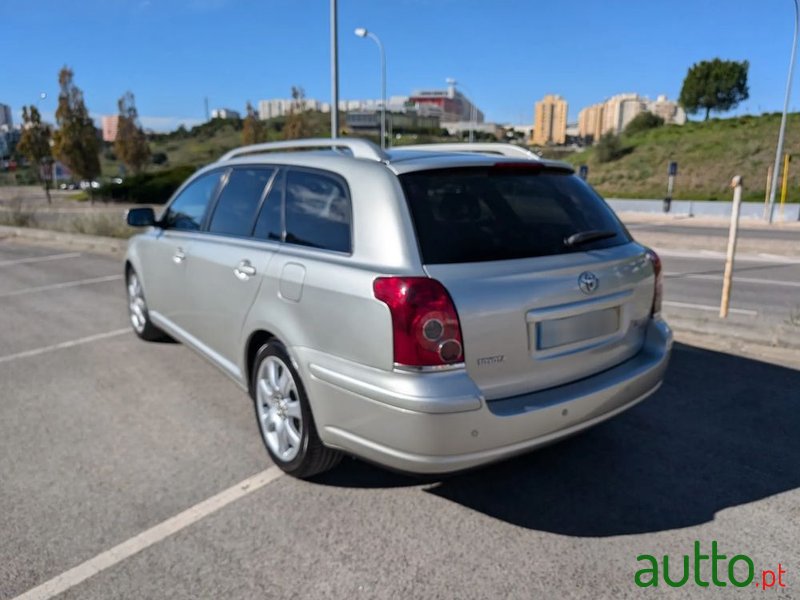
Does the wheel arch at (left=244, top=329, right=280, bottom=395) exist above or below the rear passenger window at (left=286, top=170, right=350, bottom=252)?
below

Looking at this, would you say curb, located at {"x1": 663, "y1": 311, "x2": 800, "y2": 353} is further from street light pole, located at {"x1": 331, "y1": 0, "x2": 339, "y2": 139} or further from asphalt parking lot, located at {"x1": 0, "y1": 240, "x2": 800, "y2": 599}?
street light pole, located at {"x1": 331, "y1": 0, "x2": 339, "y2": 139}

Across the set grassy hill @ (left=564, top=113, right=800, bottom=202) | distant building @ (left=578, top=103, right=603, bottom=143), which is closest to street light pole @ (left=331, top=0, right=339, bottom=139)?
grassy hill @ (left=564, top=113, right=800, bottom=202)

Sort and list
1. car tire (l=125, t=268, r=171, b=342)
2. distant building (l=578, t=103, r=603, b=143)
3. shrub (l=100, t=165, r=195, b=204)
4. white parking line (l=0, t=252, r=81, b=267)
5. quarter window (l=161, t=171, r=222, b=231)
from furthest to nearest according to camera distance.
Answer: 1. distant building (l=578, t=103, r=603, b=143)
2. shrub (l=100, t=165, r=195, b=204)
3. white parking line (l=0, t=252, r=81, b=267)
4. car tire (l=125, t=268, r=171, b=342)
5. quarter window (l=161, t=171, r=222, b=231)

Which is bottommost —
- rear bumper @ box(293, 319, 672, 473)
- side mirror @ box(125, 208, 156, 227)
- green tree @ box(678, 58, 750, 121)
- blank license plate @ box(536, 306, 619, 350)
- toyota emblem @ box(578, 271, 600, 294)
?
rear bumper @ box(293, 319, 672, 473)

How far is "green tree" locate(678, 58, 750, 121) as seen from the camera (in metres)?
68.9

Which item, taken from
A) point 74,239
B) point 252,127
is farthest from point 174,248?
point 252,127

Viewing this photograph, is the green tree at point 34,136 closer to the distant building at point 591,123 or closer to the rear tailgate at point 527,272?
the rear tailgate at point 527,272

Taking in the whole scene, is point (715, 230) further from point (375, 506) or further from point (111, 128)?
point (111, 128)

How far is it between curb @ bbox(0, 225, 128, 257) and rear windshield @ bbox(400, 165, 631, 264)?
10699mm

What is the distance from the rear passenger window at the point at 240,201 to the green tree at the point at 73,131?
1342 inches

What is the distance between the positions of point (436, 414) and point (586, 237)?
1.26 meters

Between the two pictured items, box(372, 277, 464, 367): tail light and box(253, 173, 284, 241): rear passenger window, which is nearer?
box(372, 277, 464, 367): tail light

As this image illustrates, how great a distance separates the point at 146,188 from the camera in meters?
37.2

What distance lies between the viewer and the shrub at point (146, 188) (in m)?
37.1
